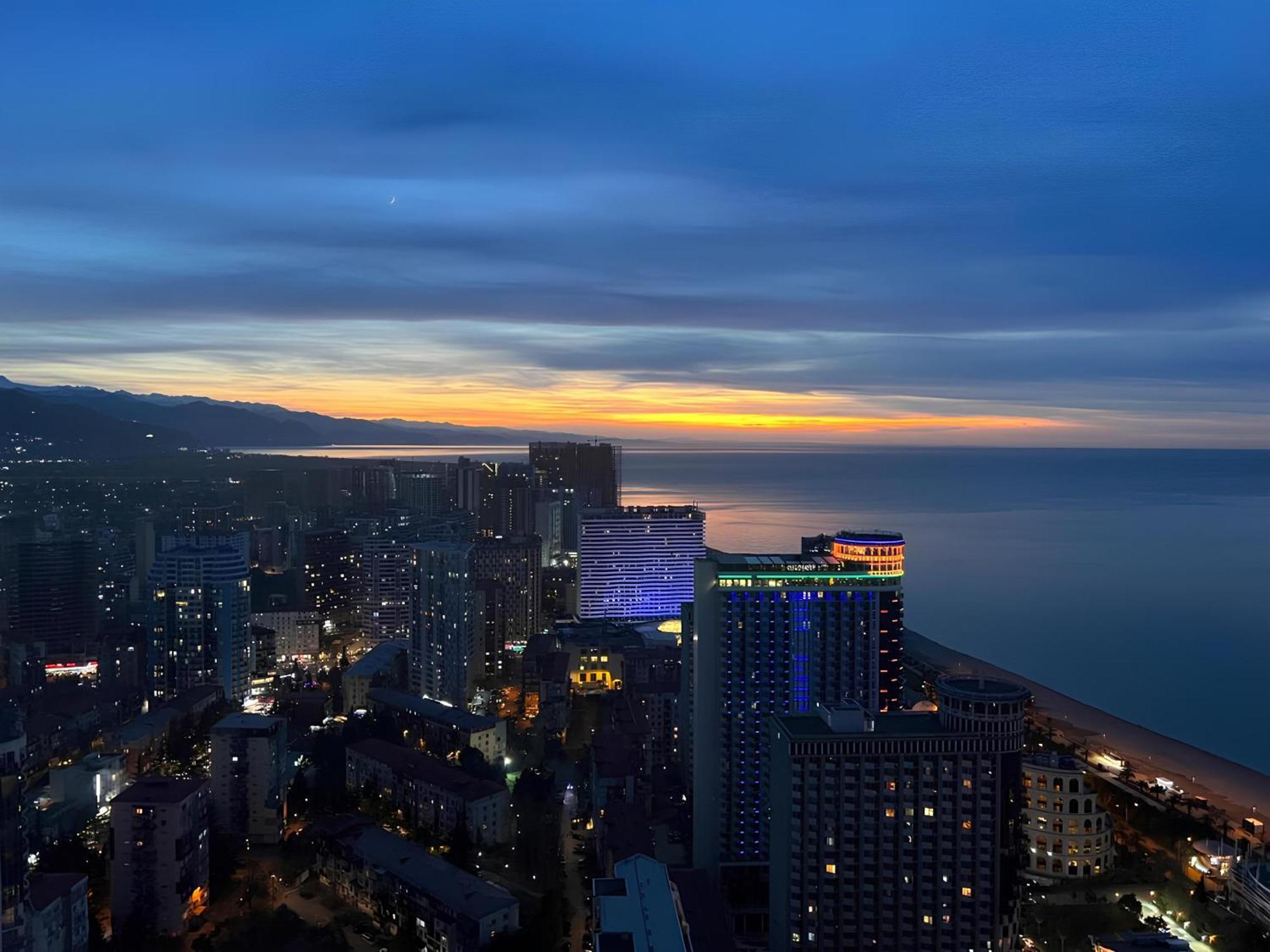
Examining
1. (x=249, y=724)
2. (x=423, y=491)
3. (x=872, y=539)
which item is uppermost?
(x=872, y=539)

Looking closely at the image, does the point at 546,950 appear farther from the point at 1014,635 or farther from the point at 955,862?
the point at 1014,635

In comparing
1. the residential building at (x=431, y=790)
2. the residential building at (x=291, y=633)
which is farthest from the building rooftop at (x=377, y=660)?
the residential building at (x=431, y=790)

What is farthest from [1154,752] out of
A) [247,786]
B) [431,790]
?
Result: [247,786]

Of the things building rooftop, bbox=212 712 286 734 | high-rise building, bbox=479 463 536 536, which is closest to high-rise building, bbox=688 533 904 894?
building rooftop, bbox=212 712 286 734

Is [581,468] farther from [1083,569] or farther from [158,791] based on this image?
[158,791]

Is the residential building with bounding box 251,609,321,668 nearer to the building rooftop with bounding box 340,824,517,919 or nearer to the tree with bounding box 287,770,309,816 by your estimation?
the tree with bounding box 287,770,309,816

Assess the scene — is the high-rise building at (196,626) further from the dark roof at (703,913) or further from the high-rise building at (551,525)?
the high-rise building at (551,525)
